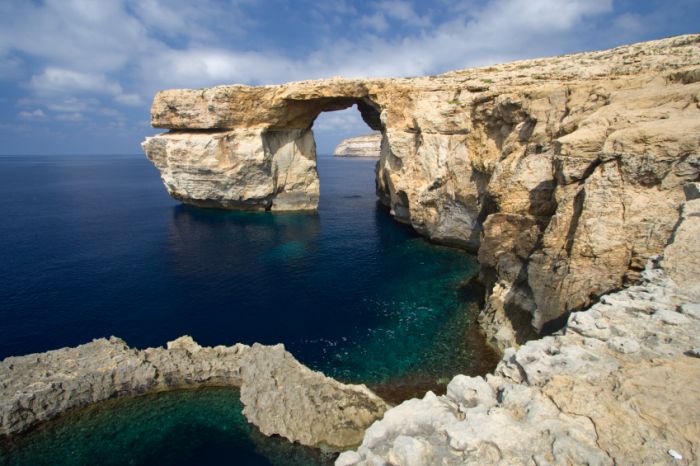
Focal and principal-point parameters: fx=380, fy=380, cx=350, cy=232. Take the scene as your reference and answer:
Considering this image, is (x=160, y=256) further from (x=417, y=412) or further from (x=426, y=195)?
(x=417, y=412)

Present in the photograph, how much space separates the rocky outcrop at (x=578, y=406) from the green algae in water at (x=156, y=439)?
10238mm

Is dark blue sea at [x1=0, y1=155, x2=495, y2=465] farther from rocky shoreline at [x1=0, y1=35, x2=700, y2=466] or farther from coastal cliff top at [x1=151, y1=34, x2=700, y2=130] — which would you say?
coastal cliff top at [x1=151, y1=34, x2=700, y2=130]

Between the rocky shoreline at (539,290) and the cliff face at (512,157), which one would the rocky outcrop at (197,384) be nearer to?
the rocky shoreline at (539,290)

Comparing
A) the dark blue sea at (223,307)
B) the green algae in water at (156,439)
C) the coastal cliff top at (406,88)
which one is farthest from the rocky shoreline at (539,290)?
the dark blue sea at (223,307)

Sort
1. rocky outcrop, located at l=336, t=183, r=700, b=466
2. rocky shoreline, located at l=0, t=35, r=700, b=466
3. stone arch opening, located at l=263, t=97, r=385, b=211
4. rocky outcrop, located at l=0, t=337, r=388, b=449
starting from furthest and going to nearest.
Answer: stone arch opening, located at l=263, t=97, r=385, b=211, rocky outcrop, located at l=0, t=337, r=388, b=449, rocky shoreline, located at l=0, t=35, r=700, b=466, rocky outcrop, located at l=336, t=183, r=700, b=466

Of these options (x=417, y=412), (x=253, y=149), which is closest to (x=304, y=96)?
(x=253, y=149)

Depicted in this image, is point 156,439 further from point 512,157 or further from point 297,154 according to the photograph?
point 297,154

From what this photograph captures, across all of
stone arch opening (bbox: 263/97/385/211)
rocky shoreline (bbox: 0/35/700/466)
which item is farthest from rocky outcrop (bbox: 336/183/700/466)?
stone arch opening (bbox: 263/97/385/211)

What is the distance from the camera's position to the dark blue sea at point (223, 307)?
17.8 meters

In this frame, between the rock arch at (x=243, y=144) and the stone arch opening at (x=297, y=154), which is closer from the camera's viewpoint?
the rock arch at (x=243, y=144)

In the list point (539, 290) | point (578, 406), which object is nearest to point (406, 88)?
point (539, 290)

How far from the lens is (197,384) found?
20953 mm

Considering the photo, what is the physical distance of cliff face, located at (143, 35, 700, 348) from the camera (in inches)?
655

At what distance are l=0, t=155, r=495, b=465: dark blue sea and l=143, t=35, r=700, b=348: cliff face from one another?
15.4 ft
